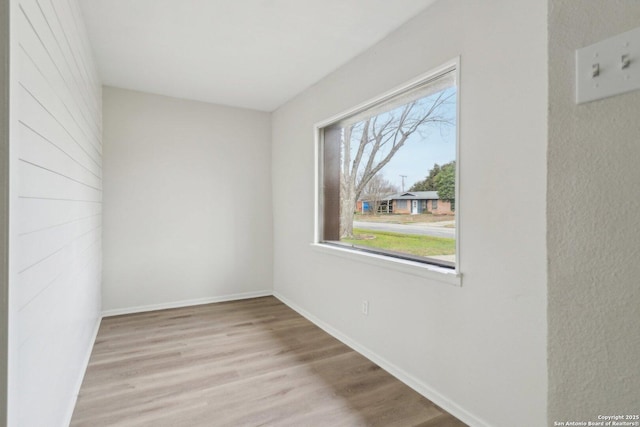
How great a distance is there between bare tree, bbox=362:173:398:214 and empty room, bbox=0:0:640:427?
0.03 meters

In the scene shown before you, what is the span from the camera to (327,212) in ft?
10.9

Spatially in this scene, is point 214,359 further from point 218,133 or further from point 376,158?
point 218,133

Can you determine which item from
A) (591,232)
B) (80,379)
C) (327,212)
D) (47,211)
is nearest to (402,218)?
(327,212)

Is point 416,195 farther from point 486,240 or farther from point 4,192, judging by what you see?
point 4,192

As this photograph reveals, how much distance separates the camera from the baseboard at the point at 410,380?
178 cm

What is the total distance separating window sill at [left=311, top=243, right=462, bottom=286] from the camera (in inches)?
73.1

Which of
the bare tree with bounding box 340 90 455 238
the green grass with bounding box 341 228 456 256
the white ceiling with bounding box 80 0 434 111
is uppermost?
the white ceiling with bounding box 80 0 434 111

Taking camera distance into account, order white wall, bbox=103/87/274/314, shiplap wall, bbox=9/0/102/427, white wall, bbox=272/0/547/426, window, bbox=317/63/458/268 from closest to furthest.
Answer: shiplap wall, bbox=9/0/102/427, white wall, bbox=272/0/547/426, window, bbox=317/63/458/268, white wall, bbox=103/87/274/314

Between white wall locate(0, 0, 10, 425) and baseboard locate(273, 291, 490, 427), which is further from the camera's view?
baseboard locate(273, 291, 490, 427)

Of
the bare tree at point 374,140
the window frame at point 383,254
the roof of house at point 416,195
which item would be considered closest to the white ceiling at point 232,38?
the window frame at point 383,254

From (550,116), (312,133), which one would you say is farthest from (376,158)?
(550,116)

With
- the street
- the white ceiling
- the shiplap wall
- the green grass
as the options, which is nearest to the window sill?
the green grass

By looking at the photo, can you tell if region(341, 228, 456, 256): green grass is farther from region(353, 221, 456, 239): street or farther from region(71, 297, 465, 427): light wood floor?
region(71, 297, 465, 427): light wood floor

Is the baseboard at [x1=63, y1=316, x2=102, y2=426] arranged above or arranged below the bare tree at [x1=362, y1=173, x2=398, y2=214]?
below
